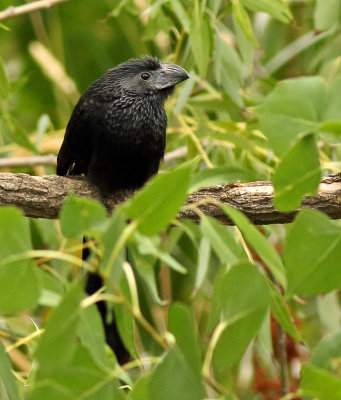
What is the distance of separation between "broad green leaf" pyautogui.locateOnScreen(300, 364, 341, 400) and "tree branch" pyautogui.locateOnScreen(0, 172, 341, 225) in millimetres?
1041

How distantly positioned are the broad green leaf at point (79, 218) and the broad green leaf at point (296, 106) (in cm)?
34

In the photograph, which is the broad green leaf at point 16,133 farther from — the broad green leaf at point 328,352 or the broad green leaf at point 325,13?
the broad green leaf at point 328,352

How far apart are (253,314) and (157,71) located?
188 centimetres

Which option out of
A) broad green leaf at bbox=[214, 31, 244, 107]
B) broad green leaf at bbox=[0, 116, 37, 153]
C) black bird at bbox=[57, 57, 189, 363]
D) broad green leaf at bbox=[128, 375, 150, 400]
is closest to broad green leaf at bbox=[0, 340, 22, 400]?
broad green leaf at bbox=[128, 375, 150, 400]

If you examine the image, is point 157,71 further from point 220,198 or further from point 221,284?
point 221,284

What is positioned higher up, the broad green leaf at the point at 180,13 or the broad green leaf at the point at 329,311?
the broad green leaf at the point at 180,13

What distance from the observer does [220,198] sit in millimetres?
2324

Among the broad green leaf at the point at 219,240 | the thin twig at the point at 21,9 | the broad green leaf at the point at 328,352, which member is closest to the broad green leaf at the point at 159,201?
the broad green leaf at the point at 219,240

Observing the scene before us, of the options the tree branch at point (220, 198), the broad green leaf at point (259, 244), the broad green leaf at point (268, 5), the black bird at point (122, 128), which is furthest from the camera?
the black bird at point (122, 128)

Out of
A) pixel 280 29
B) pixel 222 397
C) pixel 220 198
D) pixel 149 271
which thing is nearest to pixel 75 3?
pixel 280 29

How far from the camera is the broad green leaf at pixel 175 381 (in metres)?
1.16

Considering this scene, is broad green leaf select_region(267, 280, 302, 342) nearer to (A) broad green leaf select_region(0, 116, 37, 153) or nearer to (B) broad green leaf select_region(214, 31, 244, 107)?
(B) broad green leaf select_region(214, 31, 244, 107)

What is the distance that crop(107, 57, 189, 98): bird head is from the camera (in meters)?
2.92

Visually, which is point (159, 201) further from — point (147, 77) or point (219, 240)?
point (147, 77)
